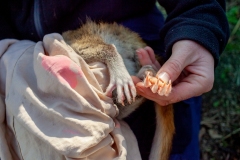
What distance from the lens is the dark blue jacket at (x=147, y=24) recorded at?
1.26 meters

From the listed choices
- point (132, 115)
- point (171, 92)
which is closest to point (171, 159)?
point (132, 115)

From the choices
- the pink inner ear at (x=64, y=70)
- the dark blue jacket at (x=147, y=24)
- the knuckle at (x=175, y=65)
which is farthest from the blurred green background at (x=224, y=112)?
the pink inner ear at (x=64, y=70)

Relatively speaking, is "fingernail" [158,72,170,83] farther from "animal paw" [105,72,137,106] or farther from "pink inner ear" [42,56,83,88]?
"pink inner ear" [42,56,83,88]

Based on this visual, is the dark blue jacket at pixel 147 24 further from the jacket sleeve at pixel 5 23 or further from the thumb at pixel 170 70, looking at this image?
the thumb at pixel 170 70

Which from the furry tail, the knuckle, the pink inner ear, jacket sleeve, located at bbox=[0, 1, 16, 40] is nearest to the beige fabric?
the pink inner ear

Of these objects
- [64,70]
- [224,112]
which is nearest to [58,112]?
[64,70]

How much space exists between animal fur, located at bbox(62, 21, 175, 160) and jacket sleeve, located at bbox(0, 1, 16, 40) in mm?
276

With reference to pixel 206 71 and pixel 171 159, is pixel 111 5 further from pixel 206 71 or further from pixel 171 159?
pixel 171 159

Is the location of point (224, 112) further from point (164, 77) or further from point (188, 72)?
point (164, 77)

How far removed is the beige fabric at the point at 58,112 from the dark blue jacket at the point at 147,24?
25 centimetres

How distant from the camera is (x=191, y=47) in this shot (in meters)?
1.19

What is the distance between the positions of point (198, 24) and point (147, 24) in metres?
0.34

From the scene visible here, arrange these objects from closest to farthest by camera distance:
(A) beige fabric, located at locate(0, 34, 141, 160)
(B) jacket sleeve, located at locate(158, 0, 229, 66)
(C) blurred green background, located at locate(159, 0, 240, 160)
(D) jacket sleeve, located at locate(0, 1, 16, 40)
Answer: (A) beige fabric, located at locate(0, 34, 141, 160) → (B) jacket sleeve, located at locate(158, 0, 229, 66) → (D) jacket sleeve, located at locate(0, 1, 16, 40) → (C) blurred green background, located at locate(159, 0, 240, 160)

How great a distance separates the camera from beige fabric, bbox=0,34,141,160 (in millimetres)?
1066
